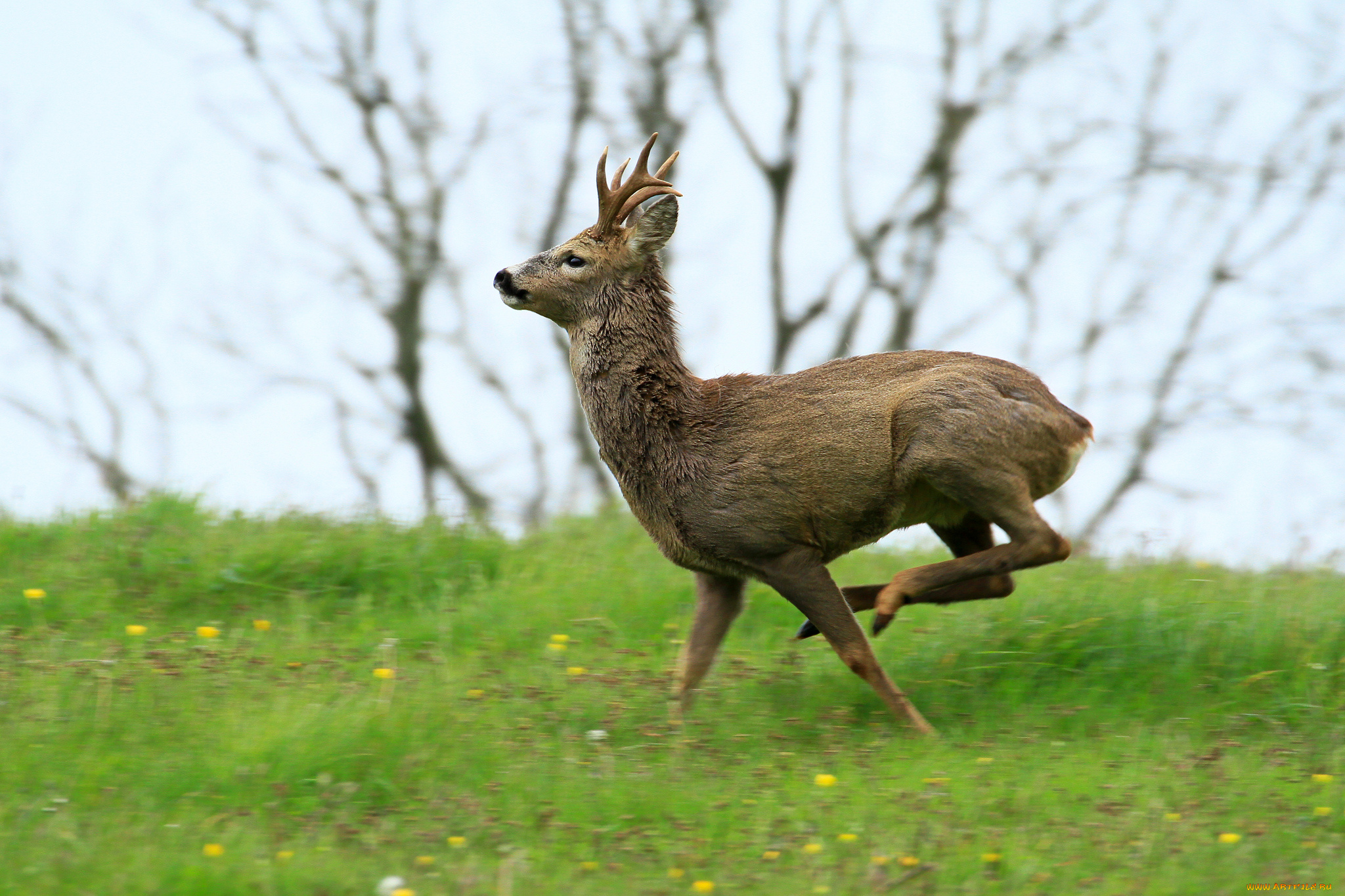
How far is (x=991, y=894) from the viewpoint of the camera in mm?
4262

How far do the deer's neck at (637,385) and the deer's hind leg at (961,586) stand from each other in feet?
3.43

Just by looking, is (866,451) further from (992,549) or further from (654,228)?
(654,228)

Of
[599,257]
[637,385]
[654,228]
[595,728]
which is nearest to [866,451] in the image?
[637,385]

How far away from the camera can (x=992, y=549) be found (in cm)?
587

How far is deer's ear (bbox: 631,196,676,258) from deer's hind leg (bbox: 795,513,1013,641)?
1848 mm

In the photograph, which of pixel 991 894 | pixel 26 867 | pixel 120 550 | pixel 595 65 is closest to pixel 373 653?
pixel 120 550

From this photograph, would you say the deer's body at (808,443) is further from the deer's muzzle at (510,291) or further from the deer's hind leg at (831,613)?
the deer's muzzle at (510,291)

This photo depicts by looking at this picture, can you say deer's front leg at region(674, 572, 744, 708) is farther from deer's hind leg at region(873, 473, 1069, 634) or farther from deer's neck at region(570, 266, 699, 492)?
deer's hind leg at region(873, 473, 1069, 634)

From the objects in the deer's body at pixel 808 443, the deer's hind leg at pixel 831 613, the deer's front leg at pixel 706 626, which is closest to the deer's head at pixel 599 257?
the deer's body at pixel 808 443

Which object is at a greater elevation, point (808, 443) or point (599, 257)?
point (599, 257)

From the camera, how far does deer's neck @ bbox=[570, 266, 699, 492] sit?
6.02 metres

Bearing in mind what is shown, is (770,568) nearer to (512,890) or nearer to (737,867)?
(737,867)

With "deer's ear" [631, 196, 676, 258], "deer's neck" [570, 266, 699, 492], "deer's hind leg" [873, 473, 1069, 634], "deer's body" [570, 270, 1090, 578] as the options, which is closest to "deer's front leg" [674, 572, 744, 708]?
"deer's body" [570, 270, 1090, 578]

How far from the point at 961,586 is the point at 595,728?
1839mm
